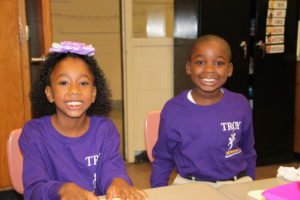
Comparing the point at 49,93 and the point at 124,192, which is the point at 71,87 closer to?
the point at 49,93

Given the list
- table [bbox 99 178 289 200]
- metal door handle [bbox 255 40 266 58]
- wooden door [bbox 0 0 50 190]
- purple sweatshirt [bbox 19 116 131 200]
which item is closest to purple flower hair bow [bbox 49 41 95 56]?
purple sweatshirt [bbox 19 116 131 200]

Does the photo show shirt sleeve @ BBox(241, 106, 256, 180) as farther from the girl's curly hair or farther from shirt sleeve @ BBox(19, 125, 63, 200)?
shirt sleeve @ BBox(19, 125, 63, 200)

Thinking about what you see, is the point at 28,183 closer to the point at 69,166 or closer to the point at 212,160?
the point at 69,166

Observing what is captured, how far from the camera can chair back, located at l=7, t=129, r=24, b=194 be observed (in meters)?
1.45

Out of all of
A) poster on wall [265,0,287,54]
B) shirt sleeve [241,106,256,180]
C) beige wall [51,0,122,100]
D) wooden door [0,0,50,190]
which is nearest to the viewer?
shirt sleeve [241,106,256,180]

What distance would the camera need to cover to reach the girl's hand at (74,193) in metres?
1.02

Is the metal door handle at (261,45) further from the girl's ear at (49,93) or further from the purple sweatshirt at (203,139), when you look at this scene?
the girl's ear at (49,93)

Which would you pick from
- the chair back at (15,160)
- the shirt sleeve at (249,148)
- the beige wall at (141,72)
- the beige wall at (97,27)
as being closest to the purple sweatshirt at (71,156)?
the chair back at (15,160)

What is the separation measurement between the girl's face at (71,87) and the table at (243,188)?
58 centimetres

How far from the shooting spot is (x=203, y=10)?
3.06 m

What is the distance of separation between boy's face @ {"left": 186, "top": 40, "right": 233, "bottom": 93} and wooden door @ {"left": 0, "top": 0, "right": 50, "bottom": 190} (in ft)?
4.92

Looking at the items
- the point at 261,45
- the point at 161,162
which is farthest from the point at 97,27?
the point at 161,162

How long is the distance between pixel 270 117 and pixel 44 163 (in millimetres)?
2580

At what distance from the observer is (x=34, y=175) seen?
4.13 ft
